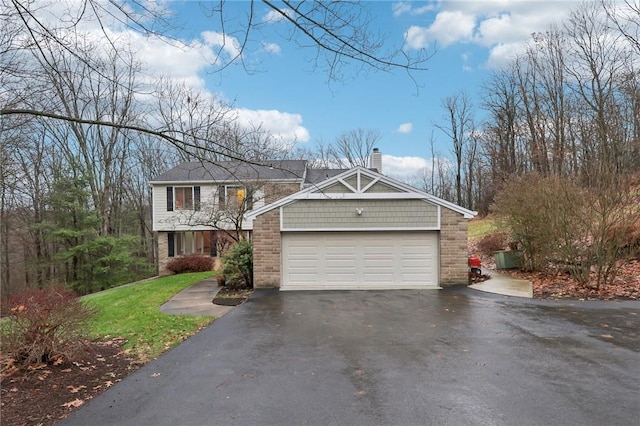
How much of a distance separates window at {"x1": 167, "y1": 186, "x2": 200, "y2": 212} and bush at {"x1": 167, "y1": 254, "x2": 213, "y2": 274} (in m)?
2.96

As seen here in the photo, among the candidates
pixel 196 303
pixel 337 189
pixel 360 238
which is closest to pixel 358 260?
pixel 360 238

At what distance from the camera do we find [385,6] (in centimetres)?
337

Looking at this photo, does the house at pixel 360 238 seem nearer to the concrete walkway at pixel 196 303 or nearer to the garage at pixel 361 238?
the garage at pixel 361 238

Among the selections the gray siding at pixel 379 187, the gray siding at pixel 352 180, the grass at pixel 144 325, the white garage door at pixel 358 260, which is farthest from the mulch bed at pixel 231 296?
the gray siding at pixel 379 187

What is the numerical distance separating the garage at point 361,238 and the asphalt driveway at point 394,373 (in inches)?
160

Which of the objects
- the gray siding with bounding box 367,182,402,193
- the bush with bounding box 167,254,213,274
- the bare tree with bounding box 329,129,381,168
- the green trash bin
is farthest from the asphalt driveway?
the bare tree with bounding box 329,129,381,168

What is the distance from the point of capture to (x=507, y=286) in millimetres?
12812

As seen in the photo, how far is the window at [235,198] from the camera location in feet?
55.1

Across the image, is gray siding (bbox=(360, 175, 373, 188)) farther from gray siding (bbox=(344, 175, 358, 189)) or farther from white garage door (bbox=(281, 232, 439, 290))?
white garage door (bbox=(281, 232, 439, 290))

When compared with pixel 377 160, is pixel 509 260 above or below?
below

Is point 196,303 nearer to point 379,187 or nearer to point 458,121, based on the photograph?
point 379,187

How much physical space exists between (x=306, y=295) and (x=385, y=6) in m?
9.83

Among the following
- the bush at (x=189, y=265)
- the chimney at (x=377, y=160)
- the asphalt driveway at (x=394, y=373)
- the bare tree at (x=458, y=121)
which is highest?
the bare tree at (x=458, y=121)

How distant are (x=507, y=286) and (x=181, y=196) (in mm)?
17049
